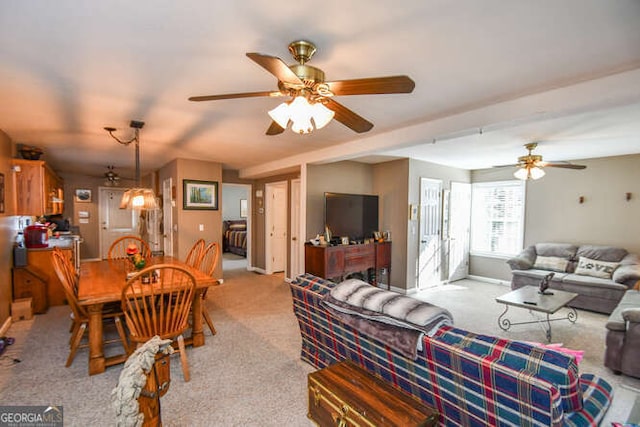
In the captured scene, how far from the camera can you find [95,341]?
246cm

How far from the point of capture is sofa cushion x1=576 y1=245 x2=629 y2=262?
4391 millimetres

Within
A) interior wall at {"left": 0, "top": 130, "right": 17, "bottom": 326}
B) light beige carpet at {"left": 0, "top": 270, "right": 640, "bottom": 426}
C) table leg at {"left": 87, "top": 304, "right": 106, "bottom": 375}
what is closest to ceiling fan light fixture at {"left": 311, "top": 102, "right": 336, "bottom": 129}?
light beige carpet at {"left": 0, "top": 270, "right": 640, "bottom": 426}

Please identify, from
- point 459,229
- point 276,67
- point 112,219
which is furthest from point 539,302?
point 112,219

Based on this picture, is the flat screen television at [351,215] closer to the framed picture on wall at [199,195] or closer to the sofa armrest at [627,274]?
the framed picture on wall at [199,195]

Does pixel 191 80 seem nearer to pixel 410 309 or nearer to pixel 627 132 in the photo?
pixel 410 309

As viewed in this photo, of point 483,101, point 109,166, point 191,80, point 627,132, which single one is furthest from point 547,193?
point 109,166

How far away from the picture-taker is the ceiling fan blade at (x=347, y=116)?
5.88ft

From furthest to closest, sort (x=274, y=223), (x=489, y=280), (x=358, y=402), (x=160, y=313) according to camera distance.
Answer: (x=274, y=223) → (x=489, y=280) → (x=160, y=313) → (x=358, y=402)

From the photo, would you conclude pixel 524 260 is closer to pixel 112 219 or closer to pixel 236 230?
pixel 236 230

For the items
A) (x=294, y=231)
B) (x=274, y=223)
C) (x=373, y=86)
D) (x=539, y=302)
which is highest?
(x=373, y=86)

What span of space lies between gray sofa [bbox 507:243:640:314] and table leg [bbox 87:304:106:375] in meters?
5.70

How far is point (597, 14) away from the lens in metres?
1.39

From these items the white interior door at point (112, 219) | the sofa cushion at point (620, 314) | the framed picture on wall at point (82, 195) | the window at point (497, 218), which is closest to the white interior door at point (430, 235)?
the window at point (497, 218)

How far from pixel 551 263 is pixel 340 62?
509 centimetres
